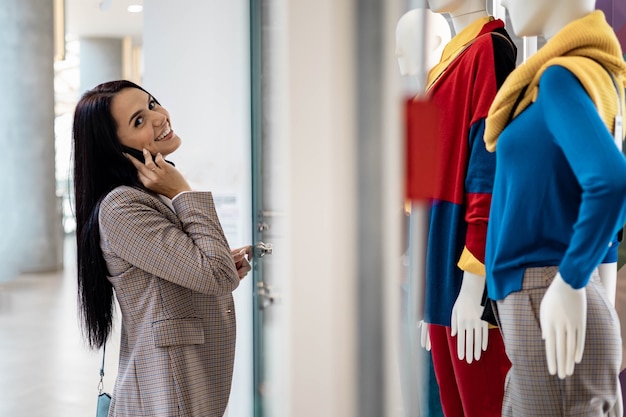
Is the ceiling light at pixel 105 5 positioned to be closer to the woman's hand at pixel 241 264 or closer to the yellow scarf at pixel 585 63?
the woman's hand at pixel 241 264

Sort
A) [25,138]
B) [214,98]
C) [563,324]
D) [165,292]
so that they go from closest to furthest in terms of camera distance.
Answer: [563,324]
[165,292]
[214,98]
[25,138]

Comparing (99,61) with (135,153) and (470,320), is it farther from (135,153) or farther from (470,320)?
(470,320)

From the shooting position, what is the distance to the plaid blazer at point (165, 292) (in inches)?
57.1

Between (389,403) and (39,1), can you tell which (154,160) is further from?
(39,1)

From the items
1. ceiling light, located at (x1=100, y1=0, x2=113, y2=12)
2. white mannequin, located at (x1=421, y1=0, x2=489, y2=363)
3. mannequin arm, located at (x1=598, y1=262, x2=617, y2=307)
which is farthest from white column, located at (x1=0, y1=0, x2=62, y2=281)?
mannequin arm, located at (x1=598, y1=262, x2=617, y2=307)

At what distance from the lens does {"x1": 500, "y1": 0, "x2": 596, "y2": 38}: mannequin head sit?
4.00 feet

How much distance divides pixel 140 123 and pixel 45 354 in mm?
2757

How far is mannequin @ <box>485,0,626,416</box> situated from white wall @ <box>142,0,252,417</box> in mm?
1148

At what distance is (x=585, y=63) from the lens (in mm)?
1125

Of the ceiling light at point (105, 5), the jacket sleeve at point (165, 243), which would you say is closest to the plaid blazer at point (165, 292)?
the jacket sleeve at point (165, 243)

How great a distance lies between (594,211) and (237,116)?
1478 millimetres

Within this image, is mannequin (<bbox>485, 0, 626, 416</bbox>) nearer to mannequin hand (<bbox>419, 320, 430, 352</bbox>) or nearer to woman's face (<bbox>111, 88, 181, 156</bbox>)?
mannequin hand (<bbox>419, 320, 430, 352</bbox>)

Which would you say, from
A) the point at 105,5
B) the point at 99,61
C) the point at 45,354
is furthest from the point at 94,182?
the point at 99,61

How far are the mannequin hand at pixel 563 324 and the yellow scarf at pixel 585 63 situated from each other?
0.30 metres
